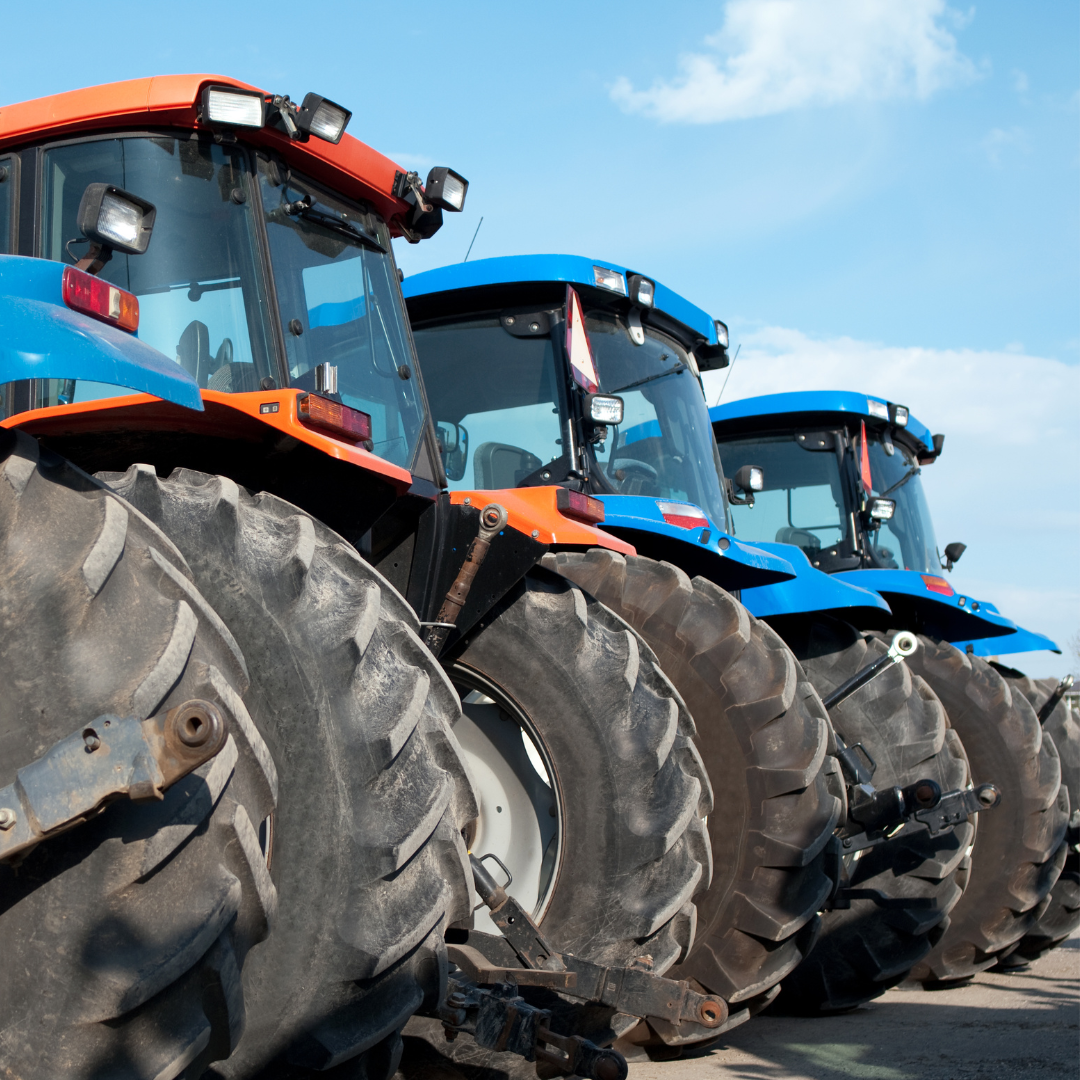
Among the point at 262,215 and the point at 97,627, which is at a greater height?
the point at 262,215

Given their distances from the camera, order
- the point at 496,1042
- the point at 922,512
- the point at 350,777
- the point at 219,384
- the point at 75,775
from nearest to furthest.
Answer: the point at 75,775, the point at 350,777, the point at 496,1042, the point at 219,384, the point at 922,512

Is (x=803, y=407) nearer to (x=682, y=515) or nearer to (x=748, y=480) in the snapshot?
(x=748, y=480)

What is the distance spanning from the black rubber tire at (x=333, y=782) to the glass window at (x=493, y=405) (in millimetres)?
2429

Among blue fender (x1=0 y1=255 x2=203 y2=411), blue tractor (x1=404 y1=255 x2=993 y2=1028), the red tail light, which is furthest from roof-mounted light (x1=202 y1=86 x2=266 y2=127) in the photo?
the red tail light

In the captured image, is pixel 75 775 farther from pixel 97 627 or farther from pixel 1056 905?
pixel 1056 905

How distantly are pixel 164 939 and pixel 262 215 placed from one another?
210 cm

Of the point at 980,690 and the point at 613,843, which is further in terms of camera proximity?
the point at 980,690

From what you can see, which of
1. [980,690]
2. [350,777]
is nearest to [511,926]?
[350,777]

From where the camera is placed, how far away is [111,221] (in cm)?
231

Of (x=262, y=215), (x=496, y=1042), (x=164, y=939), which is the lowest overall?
(x=496, y=1042)

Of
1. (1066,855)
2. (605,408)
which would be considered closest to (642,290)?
(605,408)

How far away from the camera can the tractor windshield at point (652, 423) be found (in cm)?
518

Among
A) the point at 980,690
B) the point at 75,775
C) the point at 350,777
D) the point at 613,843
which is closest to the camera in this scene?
the point at 75,775

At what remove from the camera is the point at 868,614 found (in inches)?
284
